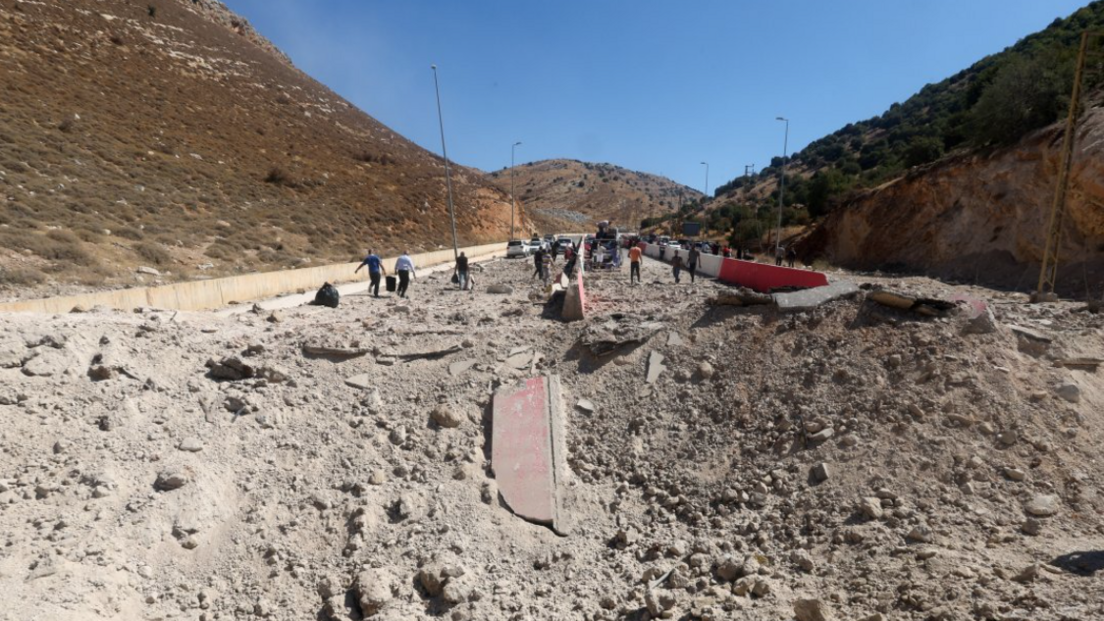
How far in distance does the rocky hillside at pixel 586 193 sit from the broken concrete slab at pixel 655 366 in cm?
9691

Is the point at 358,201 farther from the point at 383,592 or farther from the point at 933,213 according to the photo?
the point at 383,592

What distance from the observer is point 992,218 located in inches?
863

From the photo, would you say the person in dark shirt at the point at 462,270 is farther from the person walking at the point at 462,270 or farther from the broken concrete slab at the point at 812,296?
the broken concrete slab at the point at 812,296

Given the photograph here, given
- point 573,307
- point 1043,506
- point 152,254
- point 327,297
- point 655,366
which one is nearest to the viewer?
point 1043,506

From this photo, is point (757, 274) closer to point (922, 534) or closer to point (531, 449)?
point (531, 449)

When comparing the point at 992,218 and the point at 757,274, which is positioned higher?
the point at 992,218

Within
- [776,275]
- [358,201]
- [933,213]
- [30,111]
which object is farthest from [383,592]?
[358,201]

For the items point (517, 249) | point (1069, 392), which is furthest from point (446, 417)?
point (517, 249)

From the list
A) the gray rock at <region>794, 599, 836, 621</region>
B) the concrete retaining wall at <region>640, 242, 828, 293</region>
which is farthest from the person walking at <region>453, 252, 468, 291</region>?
the gray rock at <region>794, 599, 836, 621</region>

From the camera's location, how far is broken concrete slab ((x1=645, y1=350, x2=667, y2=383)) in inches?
A: 301

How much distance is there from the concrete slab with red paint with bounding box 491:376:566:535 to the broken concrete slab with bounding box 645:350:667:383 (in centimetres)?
128

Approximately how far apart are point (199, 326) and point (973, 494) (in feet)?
31.0

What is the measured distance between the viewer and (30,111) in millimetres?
26750

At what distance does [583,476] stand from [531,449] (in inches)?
27.0
